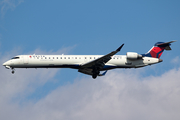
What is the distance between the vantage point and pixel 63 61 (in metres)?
45.3

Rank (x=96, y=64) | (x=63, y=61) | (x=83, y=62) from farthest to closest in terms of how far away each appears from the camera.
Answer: (x=83, y=62) < (x=63, y=61) < (x=96, y=64)

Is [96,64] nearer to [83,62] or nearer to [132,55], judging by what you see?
[83,62]

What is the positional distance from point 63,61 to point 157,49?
13.8 m

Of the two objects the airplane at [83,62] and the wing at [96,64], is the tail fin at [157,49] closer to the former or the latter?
the airplane at [83,62]

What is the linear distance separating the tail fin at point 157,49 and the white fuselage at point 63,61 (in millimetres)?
1752

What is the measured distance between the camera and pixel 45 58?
4531 cm

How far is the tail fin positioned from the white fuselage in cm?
175

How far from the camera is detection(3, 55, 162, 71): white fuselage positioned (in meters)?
45.2

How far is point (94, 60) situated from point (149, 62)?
8.48 meters

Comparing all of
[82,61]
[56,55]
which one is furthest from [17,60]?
[82,61]

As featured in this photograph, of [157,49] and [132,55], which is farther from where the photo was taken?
[157,49]

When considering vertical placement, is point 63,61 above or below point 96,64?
above

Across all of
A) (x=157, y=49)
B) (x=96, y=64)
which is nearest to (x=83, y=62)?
(x=96, y=64)

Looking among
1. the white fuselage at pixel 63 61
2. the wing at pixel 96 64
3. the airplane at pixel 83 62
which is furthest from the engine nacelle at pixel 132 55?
the wing at pixel 96 64
